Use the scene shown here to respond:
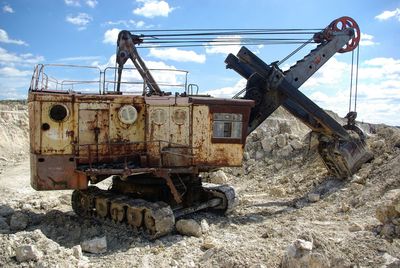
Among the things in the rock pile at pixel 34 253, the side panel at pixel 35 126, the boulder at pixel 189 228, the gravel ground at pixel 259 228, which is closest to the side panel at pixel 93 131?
the side panel at pixel 35 126

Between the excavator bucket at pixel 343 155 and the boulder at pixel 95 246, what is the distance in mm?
7849

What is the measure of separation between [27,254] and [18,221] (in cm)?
309

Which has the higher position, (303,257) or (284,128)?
(284,128)

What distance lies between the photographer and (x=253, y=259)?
7.40 m

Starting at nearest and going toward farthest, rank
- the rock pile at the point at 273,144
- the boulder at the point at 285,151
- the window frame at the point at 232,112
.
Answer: the window frame at the point at 232,112 → the boulder at the point at 285,151 → the rock pile at the point at 273,144

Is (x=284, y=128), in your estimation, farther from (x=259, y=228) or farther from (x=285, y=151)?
(x=259, y=228)

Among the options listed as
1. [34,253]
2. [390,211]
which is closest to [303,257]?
[390,211]

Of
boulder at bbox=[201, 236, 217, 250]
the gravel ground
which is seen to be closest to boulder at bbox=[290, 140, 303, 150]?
the gravel ground

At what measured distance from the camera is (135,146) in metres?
9.97

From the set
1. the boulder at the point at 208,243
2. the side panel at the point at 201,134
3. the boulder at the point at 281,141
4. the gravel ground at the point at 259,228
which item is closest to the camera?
the gravel ground at the point at 259,228

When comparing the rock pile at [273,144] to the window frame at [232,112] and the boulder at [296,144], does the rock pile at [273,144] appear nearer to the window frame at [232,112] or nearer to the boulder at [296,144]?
the boulder at [296,144]

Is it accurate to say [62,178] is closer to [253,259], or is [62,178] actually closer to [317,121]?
[253,259]

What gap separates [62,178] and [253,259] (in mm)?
4432

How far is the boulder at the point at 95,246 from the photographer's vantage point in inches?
325
